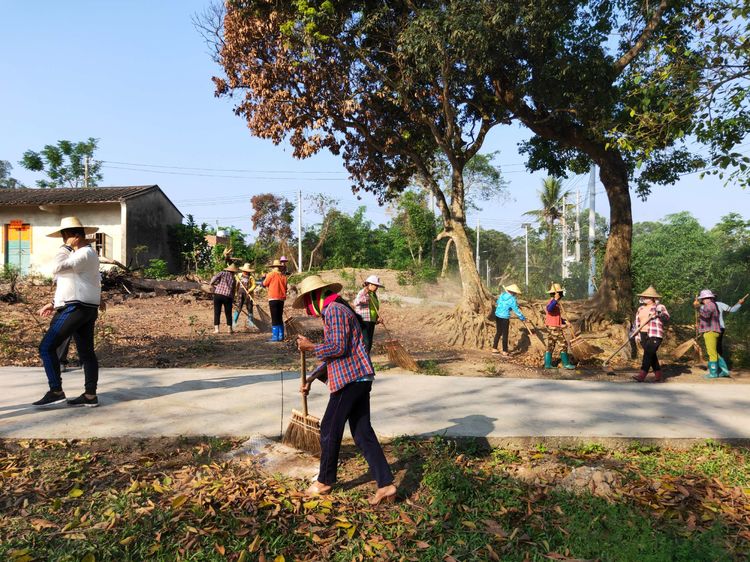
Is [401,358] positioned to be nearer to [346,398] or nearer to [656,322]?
[656,322]

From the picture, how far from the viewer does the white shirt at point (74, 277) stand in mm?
5086

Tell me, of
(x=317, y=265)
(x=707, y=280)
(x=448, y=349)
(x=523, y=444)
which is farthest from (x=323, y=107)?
(x=317, y=265)

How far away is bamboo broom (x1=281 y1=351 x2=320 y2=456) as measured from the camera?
14.4 feet

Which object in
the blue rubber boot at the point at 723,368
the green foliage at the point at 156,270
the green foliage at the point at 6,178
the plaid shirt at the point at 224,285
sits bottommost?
the blue rubber boot at the point at 723,368

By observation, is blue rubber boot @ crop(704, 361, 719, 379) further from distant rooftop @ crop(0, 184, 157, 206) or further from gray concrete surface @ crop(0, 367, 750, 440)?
distant rooftop @ crop(0, 184, 157, 206)

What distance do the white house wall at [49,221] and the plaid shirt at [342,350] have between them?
19.9 m

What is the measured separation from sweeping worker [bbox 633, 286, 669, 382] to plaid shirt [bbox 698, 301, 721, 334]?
0.71m

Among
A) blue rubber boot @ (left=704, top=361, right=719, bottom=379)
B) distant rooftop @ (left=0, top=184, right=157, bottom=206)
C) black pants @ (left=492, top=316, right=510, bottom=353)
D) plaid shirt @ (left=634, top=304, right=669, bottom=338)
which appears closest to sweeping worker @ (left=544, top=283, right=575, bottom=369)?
black pants @ (left=492, top=316, right=510, bottom=353)

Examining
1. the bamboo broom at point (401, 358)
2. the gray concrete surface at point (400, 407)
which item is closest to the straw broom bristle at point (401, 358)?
the bamboo broom at point (401, 358)

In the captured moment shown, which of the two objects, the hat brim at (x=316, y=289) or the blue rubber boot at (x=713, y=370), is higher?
the hat brim at (x=316, y=289)

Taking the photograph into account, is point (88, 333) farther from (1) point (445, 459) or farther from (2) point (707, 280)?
(2) point (707, 280)

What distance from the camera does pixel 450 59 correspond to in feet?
34.1

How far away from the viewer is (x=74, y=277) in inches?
202

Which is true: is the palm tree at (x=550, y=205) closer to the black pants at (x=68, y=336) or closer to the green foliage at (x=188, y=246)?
the green foliage at (x=188, y=246)
